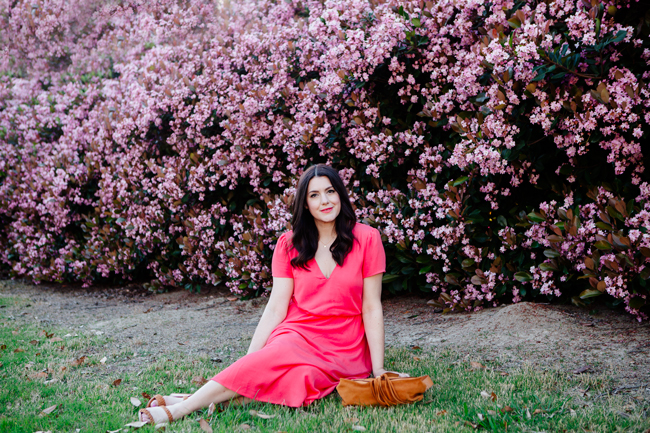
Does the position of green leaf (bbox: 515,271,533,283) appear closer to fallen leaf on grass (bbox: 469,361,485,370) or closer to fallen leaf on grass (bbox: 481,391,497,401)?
fallen leaf on grass (bbox: 469,361,485,370)

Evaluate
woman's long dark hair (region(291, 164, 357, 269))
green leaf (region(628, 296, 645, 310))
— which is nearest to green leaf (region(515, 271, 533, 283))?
green leaf (region(628, 296, 645, 310))

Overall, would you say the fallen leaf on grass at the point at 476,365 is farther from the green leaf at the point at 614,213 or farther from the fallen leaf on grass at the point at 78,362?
the fallen leaf on grass at the point at 78,362

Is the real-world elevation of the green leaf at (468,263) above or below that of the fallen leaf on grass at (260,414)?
above

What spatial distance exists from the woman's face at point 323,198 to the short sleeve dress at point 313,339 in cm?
22

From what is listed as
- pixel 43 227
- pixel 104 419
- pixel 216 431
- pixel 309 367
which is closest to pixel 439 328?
pixel 309 367

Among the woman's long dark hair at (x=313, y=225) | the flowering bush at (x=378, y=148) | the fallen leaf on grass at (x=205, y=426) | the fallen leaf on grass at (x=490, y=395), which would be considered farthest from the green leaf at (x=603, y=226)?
the fallen leaf on grass at (x=205, y=426)

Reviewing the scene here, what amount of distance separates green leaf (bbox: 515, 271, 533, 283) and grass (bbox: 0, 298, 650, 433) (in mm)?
1005

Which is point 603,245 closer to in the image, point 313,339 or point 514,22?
point 514,22

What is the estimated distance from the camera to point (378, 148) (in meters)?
4.75

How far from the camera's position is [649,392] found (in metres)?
2.78

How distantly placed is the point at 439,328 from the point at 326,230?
180cm

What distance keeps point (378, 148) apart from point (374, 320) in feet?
6.91

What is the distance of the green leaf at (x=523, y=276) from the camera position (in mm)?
4203

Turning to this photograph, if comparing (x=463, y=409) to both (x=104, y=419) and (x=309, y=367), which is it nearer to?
(x=309, y=367)
